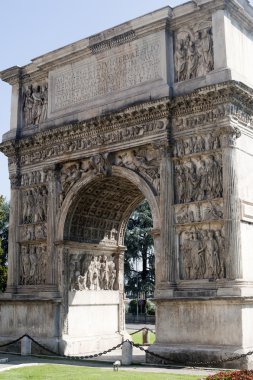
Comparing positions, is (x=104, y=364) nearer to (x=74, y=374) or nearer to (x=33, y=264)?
(x=74, y=374)

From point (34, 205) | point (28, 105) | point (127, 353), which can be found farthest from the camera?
point (28, 105)

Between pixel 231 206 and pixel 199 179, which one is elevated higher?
pixel 199 179

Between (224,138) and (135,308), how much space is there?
33.2 m

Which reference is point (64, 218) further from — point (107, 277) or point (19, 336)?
point (19, 336)

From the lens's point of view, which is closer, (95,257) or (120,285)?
(95,257)

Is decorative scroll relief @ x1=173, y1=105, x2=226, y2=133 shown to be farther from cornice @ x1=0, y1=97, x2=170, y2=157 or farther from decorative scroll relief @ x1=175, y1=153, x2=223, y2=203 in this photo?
decorative scroll relief @ x1=175, y1=153, x2=223, y2=203

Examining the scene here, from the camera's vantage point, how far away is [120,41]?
21609mm

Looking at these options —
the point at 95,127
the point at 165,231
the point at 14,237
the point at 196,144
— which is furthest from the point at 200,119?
the point at 14,237

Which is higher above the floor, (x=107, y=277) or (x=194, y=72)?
(x=194, y=72)

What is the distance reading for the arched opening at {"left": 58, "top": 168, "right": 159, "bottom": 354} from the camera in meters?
22.1

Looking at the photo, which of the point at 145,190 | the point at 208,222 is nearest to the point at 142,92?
the point at 145,190

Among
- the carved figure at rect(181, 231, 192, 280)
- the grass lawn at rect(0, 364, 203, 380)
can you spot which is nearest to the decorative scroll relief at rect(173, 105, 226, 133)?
the carved figure at rect(181, 231, 192, 280)

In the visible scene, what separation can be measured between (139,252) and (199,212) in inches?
1169

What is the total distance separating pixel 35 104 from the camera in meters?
24.6
